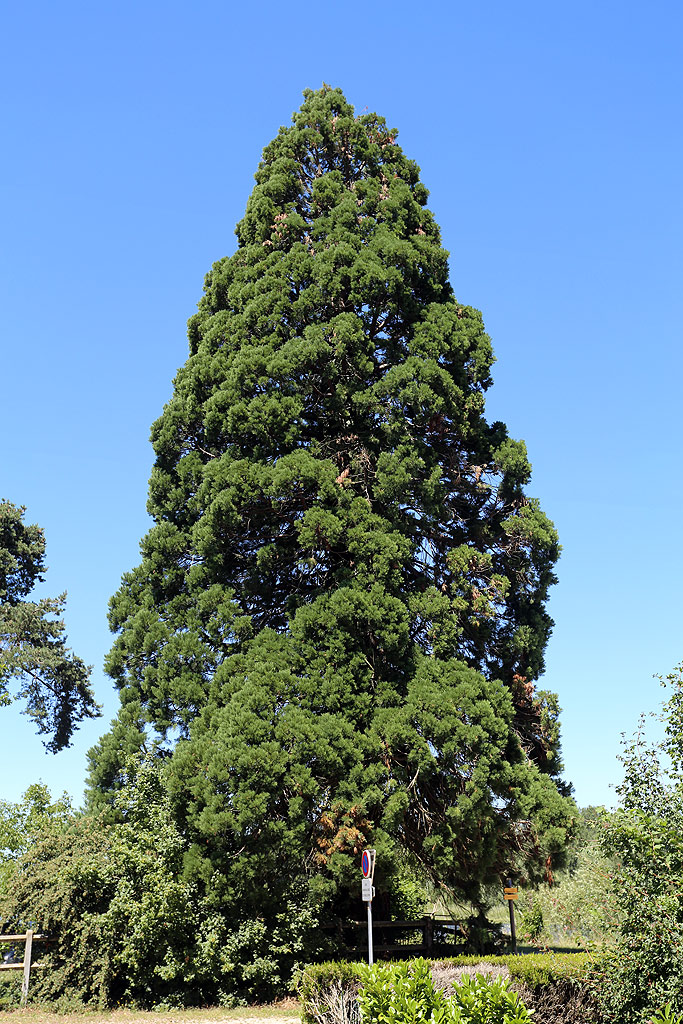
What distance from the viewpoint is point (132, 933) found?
14586mm

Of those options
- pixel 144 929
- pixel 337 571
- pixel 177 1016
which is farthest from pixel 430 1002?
pixel 337 571

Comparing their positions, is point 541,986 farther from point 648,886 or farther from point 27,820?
point 27,820

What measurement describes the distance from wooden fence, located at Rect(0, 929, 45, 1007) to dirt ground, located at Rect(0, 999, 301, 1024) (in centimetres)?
56

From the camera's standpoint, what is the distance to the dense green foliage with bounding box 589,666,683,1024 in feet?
27.8

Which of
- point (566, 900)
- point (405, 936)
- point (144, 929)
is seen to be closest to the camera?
point (144, 929)

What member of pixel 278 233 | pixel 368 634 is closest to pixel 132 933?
pixel 368 634

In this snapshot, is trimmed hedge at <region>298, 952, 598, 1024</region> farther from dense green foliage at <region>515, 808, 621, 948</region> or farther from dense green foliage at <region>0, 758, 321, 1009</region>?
dense green foliage at <region>515, 808, 621, 948</region>

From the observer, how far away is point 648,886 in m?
8.84

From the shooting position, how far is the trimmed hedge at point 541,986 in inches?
406

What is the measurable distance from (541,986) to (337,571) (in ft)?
26.7

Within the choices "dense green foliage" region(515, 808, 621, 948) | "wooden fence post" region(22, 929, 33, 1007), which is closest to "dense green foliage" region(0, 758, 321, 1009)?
"wooden fence post" region(22, 929, 33, 1007)

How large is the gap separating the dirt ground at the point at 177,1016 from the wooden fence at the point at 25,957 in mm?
562

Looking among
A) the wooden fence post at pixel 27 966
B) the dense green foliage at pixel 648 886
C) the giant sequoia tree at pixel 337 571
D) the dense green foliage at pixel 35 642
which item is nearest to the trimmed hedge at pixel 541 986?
the dense green foliage at pixel 648 886

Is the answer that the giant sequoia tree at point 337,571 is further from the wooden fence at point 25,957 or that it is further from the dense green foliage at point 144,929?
the wooden fence at point 25,957
